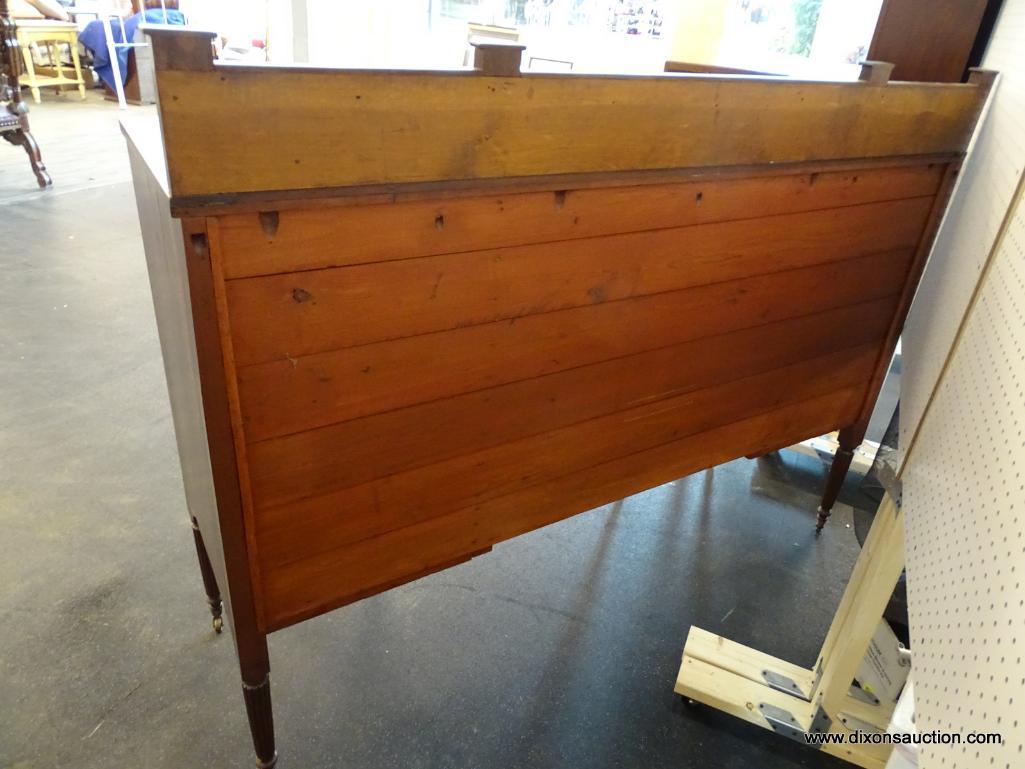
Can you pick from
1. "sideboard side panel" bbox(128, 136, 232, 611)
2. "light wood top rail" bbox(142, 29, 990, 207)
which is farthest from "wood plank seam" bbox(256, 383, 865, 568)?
"light wood top rail" bbox(142, 29, 990, 207)

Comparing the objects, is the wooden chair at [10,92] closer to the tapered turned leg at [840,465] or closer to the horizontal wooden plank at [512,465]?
the horizontal wooden plank at [512,465]

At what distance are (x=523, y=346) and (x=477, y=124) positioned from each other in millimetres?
304

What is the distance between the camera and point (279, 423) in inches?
33.7

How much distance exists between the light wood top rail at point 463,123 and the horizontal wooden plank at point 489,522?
0.49 meters

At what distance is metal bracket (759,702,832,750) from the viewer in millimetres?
1353

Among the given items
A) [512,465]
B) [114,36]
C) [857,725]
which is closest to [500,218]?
[512,465]

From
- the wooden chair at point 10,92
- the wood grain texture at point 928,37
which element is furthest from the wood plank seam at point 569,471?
the wooden chair at point 10,92

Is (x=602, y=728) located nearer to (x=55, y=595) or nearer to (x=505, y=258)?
(x=505, y=258)

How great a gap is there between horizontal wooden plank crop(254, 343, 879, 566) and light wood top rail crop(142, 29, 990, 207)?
391 millimetres

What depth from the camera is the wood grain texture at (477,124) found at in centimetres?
69

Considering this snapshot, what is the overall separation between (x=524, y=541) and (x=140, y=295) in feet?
6.57

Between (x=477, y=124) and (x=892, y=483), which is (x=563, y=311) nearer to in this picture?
(x=477, y=124)

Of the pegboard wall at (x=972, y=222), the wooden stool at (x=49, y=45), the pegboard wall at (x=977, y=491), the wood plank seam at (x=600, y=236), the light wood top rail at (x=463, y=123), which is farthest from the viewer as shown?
the wooden stool at (x=49, y=45)

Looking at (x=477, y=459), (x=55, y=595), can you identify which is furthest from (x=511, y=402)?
(x=55, y=595)
